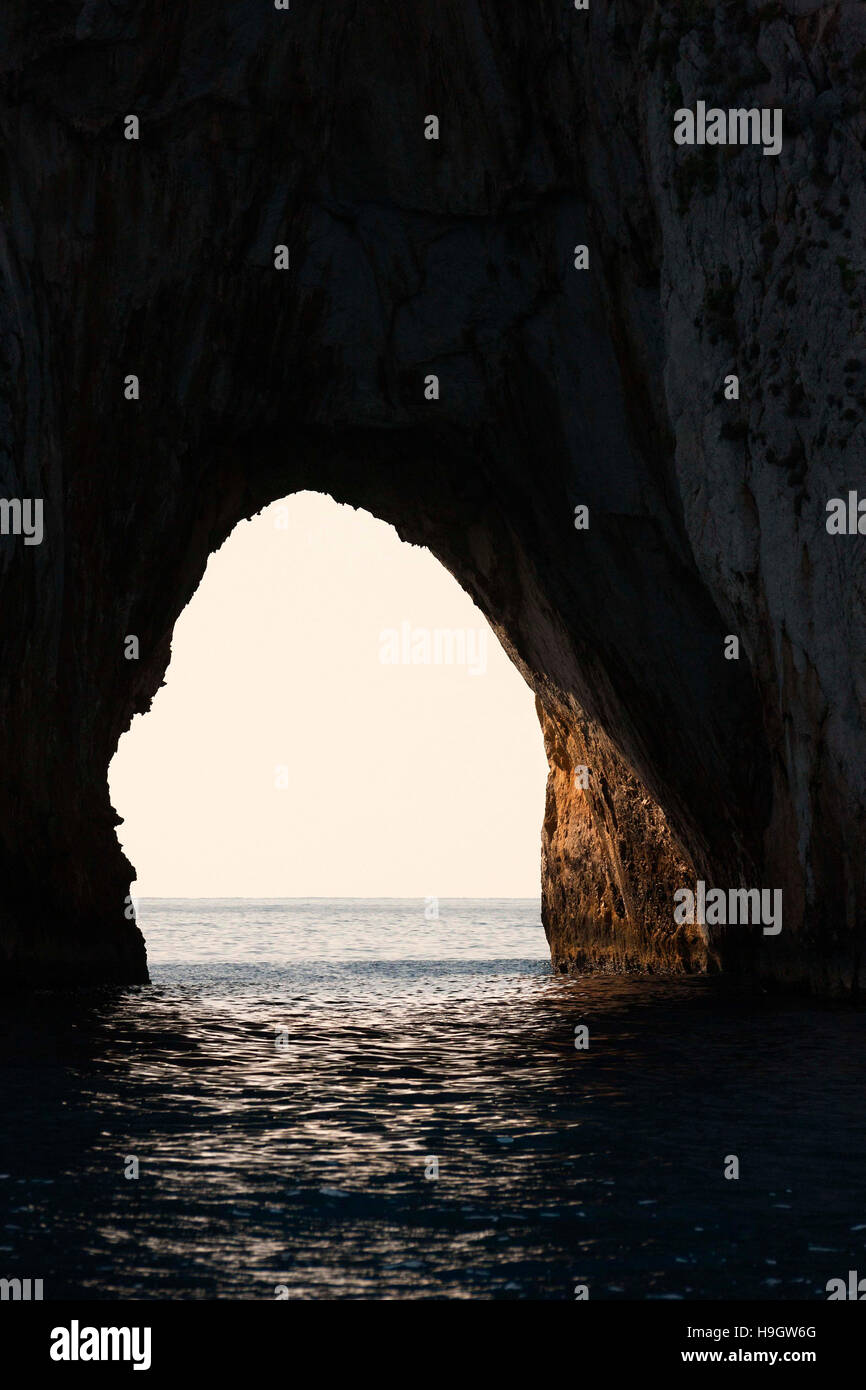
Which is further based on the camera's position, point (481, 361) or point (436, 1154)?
point (481, 361)

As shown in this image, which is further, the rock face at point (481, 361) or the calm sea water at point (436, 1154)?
the rock face at point (481, 361)

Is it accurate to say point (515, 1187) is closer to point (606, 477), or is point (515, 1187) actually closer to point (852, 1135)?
point (852, 1135)

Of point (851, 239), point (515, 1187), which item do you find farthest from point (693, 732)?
point (515, 1187)

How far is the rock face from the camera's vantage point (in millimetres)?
20234

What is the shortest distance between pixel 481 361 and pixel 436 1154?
721 inches

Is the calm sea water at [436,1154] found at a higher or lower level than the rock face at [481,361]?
lower

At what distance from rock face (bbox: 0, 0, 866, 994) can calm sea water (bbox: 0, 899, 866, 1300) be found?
214 inches

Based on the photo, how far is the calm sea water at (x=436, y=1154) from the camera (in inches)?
284

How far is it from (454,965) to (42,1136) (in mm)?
34608

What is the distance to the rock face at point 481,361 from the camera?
2023 cm

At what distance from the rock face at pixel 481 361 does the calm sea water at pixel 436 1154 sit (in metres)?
5.44

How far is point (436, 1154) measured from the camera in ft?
32.5

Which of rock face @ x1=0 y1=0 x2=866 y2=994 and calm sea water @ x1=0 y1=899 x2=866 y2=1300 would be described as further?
rock face @ x1=0 y1=0 x2=866 y2=994

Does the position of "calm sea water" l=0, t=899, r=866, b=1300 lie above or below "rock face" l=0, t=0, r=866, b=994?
below
